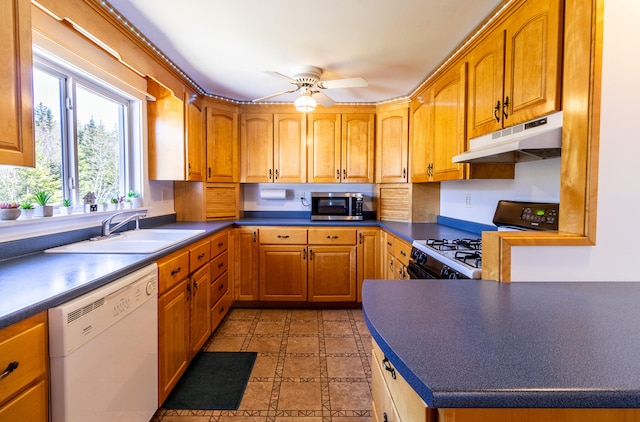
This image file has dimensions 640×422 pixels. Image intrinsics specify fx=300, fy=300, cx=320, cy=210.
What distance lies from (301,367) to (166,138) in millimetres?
2270

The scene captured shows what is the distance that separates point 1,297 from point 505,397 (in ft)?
4.48

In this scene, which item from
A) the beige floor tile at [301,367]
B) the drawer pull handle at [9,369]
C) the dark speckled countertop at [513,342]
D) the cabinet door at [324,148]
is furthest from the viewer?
the cabinet door at [324,148]

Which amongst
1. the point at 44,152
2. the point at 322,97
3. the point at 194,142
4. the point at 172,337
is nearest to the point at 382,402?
the point at 172,337

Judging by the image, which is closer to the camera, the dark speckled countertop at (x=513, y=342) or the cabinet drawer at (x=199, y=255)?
the dark speckled countertop at (x=513, y=342)

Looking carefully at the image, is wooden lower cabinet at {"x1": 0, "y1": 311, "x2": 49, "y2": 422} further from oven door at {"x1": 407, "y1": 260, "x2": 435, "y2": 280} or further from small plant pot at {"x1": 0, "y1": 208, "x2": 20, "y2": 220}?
oven door at {"x1": 407, "y1": 260, "x2": 435, "y2": 280}

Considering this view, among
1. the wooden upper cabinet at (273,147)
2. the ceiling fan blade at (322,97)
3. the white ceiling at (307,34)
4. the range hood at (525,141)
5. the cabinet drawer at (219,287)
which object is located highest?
the white ceiling at (307,34)

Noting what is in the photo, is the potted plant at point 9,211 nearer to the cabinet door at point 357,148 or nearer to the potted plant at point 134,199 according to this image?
the potted plant at point 134,199

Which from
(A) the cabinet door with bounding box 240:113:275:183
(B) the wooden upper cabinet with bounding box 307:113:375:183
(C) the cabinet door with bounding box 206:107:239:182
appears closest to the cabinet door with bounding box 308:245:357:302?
(B) the wooden upper cabinet with bounding box 307:113:375:183

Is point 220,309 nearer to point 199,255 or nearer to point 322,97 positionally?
point 199,255

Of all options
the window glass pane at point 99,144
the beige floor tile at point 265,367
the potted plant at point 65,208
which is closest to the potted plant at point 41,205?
the potted plant at point 65,208

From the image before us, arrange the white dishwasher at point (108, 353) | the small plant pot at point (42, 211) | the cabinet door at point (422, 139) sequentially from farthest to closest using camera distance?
the cabinet door at point (422, 139), the small plant pot at point (42, 211), the white dishwasher at point (108, 353)

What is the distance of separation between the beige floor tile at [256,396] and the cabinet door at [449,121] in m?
1.90

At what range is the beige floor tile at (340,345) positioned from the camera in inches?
92.9

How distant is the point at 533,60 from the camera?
1.42 metres
